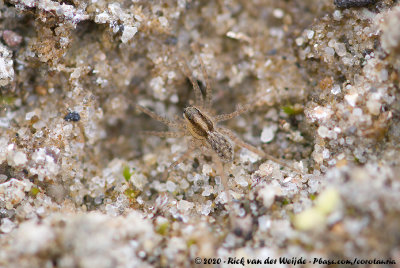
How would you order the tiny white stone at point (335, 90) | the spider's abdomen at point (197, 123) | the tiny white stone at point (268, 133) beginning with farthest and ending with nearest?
1. the spider's abdomen at point (197, 123)
2. the tiny white stone at point (268, 133)
3. the tiny white stone at point (335, 90)

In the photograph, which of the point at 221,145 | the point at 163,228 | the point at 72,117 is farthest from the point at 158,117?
the point at 163,228

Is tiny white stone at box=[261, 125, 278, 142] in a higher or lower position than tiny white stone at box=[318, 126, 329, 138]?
lower

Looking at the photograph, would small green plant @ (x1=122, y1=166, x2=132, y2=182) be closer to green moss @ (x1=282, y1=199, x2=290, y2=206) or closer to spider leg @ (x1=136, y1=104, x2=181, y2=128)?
spider leg @ (x1=136, y1=104, x2=181, y2=128)

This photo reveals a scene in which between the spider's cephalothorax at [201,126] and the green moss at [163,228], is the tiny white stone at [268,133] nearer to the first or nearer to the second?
the spider's cephalothorax at [201,126]

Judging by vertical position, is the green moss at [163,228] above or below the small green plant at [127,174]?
above

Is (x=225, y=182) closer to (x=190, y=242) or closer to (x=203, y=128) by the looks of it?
(x=190, y=242)

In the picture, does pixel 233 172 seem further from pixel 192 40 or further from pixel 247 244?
pixel 192 40

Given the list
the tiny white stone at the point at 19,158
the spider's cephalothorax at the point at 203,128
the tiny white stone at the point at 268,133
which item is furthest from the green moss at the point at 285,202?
the tiny white stone at the point at 19,158

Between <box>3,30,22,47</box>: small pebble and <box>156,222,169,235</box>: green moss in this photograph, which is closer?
<box>156,222,169,235</box>: green moss

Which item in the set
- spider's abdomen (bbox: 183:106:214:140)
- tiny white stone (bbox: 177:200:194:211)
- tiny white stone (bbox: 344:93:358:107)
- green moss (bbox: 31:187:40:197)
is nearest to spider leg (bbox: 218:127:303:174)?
spider's abdomen (bbox: 183:106:214:140)
